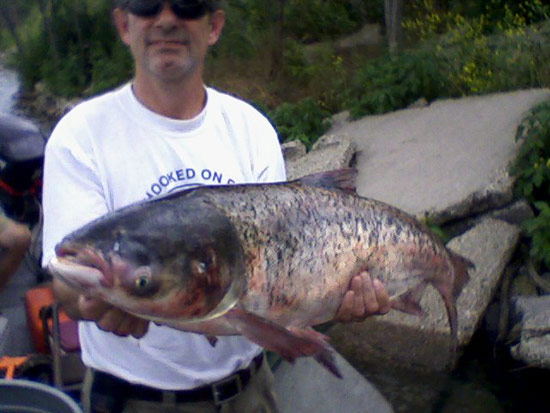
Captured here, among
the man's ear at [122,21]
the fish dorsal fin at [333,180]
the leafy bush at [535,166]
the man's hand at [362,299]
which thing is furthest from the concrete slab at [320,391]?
the leafy bush at [535,166]

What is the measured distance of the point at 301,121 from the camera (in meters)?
10.5

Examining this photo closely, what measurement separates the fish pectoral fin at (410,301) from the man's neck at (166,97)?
0.91m

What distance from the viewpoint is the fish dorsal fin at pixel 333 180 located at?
2.51 metres

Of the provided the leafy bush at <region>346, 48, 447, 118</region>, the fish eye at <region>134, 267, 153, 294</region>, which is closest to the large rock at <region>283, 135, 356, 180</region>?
the leafy bush at <region>346, 48, 447, 118</region>

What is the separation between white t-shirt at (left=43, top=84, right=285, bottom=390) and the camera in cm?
238

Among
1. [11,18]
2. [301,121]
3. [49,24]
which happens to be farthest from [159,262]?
[11,18]

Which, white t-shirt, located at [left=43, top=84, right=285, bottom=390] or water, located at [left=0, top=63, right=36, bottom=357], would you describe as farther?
water, located at [left=0, top=63, right=36, bottom=357]

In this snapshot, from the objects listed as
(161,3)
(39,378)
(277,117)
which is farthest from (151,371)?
(277,117)

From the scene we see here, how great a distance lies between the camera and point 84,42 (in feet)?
79.6

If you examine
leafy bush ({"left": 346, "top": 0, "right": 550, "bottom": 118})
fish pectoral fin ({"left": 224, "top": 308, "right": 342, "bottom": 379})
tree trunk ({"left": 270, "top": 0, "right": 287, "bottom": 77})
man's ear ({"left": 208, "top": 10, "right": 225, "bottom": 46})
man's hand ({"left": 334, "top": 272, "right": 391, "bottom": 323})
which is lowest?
tree trunk ({"left": 270, "top": 0, "right": 287, "bottom": 77})

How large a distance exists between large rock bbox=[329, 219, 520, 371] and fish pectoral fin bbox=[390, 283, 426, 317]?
2.90 metres

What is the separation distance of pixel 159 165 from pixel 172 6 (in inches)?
19.2

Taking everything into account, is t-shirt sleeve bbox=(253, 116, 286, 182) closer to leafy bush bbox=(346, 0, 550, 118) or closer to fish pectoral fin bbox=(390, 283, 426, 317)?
fish pectoral fin bbox=(390, 283, 426, 317)

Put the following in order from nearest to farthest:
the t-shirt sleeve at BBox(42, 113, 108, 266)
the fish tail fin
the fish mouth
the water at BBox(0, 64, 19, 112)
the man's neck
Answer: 1. the fish mouth
2. the t-shirt sleeve at BBox(42, 113, 108, 266)
3. the man's neck
4. the fish tail fin
5. the water at BBox(0, 64, 19, 112)
